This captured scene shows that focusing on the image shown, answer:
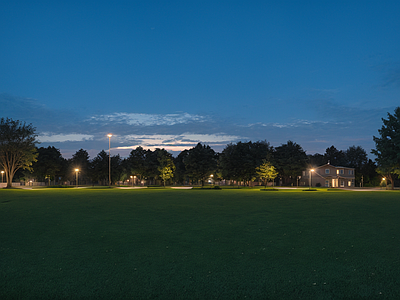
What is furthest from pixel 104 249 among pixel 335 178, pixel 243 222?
pixel 335 178

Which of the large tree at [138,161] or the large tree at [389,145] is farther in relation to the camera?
the large tree at [138,161]

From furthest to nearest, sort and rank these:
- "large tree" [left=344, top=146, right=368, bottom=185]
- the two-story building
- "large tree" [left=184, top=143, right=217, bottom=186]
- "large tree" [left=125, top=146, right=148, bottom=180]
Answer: "large tree" [left=344, top=146, right=368, bottom=185], "large tree" [left=125, top=146, right=148, bottom=180], the two-story building, "large tree" [left=184, top=143, right=217, bottom=186]

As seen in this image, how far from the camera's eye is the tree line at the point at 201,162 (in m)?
56.2

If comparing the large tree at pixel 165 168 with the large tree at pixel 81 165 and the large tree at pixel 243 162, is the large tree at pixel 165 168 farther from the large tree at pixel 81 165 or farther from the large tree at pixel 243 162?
the large tree at pixel 81 165

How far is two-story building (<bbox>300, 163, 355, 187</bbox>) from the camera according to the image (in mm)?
82375

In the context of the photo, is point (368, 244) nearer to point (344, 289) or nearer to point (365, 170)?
point (344, 289)

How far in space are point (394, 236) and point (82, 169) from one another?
115368 mm

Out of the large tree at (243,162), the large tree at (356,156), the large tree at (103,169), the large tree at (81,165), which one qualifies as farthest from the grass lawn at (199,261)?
the large tree at (356,156)

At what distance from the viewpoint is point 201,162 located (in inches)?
3068

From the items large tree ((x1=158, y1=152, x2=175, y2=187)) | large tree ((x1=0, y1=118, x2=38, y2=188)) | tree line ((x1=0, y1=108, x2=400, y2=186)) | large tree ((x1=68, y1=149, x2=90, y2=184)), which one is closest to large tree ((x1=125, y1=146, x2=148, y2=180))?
tree line ((x1=0, y1=108, x2=400, y2=186))

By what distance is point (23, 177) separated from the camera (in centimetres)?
10150

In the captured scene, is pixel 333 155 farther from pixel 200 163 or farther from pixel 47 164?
pixel 47 164

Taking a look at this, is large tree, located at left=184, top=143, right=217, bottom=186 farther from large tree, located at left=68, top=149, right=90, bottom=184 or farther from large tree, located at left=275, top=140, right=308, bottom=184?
large tree, located at left=68, top=149, right=90, bottom=184

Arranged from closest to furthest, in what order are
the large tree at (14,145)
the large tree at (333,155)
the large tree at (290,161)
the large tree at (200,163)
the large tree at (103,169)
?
the large tree at (14,145), the large tree at (200,163), the large tree at (290,161), the large tree at (103,169), the large tree at (333,155)
